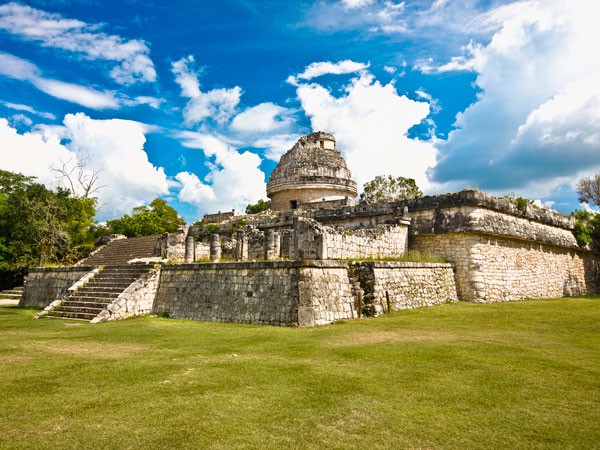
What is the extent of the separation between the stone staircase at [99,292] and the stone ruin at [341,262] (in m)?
0.20

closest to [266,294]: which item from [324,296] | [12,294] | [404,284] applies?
[324,296]

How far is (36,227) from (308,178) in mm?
15432

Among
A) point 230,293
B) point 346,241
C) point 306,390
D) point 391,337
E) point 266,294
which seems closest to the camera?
point 306,390

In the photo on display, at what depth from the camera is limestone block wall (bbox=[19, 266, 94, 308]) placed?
16.8m

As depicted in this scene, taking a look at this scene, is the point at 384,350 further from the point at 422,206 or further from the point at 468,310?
the point at 422,206

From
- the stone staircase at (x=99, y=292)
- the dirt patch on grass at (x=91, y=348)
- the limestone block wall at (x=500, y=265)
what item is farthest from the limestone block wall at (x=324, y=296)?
the stone staircase at (x=99, y=292)

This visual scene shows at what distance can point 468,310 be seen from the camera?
12.8 metres

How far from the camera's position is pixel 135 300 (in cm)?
1339

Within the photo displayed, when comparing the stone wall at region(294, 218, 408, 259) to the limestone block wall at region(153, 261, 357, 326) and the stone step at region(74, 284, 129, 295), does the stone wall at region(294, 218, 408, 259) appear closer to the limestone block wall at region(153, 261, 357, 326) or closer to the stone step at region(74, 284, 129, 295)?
the limestone block wall at region(153, 261, 357, 326)

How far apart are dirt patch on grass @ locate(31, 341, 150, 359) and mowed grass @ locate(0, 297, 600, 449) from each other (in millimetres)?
31

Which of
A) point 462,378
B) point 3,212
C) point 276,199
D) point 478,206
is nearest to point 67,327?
point 462,378

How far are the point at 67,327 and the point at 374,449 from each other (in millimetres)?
9734

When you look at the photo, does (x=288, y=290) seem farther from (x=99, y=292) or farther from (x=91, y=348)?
(x=99, y=292)

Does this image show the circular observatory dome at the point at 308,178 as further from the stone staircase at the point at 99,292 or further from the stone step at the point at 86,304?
the stone step at the point at 86,304
